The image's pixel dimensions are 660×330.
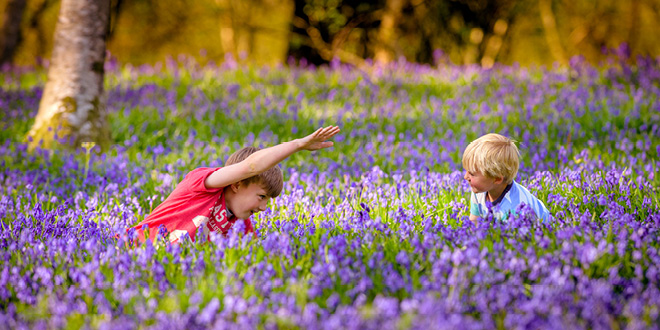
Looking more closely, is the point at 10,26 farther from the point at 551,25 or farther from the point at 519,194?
the point at 551,25

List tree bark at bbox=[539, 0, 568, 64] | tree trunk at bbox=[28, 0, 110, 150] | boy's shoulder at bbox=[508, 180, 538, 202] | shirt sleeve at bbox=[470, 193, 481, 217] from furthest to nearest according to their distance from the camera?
tree bark at bbox=[539, 0, 568, 64] < tree trunk at bbox=[28, 0, 110, 150] < shirt sleeve at bbox=[470, 193, 481, 217] < boy's shoulder at bbox=[508, 180, 538, 202]

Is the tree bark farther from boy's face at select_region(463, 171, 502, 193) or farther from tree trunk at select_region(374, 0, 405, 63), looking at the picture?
boy's face at select_region(463, 171, 502, 193)

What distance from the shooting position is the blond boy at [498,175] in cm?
394

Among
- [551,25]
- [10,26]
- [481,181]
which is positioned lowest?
[481,181]

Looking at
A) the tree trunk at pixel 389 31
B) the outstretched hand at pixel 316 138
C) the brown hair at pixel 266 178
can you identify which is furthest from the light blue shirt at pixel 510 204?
the tree trunk at pixel 389 31

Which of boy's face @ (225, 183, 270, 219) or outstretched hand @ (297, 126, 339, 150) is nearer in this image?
outstretched hand @ (297, 126, 339, 150)

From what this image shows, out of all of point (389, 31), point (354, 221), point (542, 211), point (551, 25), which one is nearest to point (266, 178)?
point (354, 221)

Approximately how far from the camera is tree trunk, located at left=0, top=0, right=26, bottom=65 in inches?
461

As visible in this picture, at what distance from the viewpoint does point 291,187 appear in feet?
17.5

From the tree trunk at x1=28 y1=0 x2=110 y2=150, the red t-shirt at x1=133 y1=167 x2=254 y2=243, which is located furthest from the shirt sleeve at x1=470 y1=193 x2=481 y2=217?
the tree trunk at x1=28 y1=0 x2=110 y2=150

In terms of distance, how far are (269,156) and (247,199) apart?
46 centimetres

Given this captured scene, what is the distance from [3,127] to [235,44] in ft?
45.7

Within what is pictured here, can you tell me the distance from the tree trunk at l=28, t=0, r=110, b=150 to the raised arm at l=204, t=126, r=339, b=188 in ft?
12.1

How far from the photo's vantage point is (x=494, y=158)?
12.9 feet
